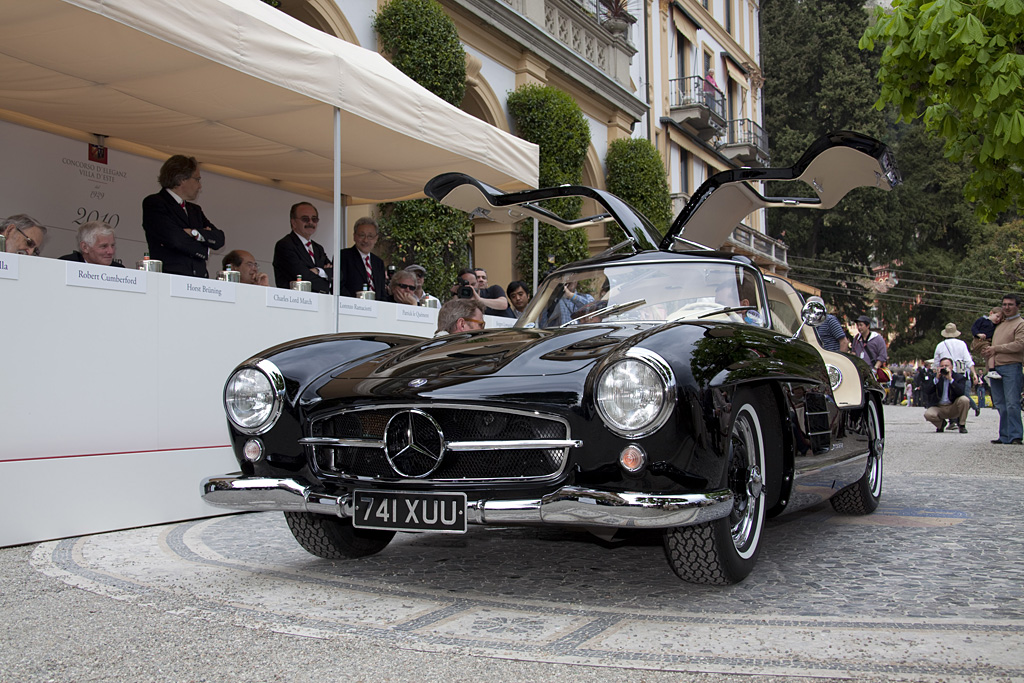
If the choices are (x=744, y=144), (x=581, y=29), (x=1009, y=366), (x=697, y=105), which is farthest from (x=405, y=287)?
(x=744, y=144)

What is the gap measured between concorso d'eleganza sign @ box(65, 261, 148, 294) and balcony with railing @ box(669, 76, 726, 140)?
21.5 metres

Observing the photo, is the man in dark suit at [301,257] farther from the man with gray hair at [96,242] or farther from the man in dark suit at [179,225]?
the man with gray hair at [96,242]

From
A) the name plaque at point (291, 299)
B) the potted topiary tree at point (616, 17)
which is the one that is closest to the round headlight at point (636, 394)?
the name plaque at point (291, 299)

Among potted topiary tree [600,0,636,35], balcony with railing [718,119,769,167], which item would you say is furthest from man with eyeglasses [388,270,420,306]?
balcony with railing [718,119,769,167]

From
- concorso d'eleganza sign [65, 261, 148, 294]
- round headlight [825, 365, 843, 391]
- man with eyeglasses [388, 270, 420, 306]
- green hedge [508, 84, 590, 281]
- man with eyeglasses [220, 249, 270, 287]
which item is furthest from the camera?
green hedge [508, 84, 590, 281]

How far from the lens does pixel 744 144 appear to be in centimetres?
3058

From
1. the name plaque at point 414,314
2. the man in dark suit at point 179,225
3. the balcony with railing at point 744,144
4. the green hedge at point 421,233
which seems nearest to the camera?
the man in dark suit at point 179,225

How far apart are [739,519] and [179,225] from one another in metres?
4.64

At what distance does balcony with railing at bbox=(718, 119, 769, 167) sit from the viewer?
101 ft

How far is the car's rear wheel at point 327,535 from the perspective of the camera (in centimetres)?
411

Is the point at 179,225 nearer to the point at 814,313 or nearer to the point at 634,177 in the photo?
the point at 814,313

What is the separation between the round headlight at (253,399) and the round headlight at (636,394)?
140 centimetres

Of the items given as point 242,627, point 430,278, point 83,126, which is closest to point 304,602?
point 242,627

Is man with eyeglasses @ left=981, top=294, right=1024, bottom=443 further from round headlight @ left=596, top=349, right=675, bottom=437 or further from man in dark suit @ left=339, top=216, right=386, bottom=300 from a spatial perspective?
round headlight @ left=596, top=349, right=675, bottom=437
